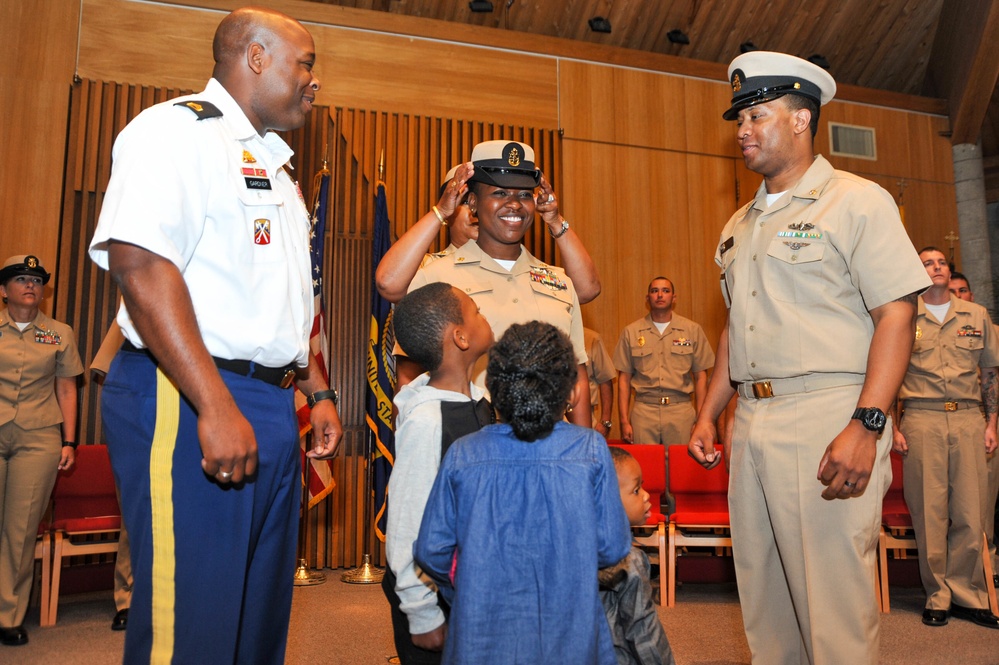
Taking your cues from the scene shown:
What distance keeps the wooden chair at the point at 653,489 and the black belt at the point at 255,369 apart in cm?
316

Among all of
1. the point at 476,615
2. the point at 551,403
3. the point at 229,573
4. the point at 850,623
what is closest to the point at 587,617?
the point at 476,615

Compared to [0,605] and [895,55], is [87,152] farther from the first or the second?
[895,55]

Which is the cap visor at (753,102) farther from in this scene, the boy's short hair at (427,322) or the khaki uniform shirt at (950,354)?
the khaki uniform shirt at (950,354)

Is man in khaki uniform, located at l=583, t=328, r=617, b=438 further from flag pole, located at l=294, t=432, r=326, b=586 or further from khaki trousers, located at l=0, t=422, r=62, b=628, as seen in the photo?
khaki trousers, located at l=0, t=422, r=62, b=628

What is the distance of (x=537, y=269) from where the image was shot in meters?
2.73

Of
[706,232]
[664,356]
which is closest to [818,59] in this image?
[706,232]

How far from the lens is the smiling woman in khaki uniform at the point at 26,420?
3.96 m

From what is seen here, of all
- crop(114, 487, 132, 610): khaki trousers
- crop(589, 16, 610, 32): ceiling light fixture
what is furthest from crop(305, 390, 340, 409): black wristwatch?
crop(589, 16, 610, 32): ceiling light fixture

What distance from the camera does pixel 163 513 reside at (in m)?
1.39

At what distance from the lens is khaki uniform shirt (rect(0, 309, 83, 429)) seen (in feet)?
13.4

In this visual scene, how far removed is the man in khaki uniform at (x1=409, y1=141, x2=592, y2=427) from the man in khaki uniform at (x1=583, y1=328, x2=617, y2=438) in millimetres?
2995

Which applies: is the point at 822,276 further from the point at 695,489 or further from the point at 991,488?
the point at 991,488

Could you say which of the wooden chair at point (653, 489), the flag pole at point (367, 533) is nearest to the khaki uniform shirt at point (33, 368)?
the flag pole at point (367, 533)

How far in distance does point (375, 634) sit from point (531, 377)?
8.95ft
